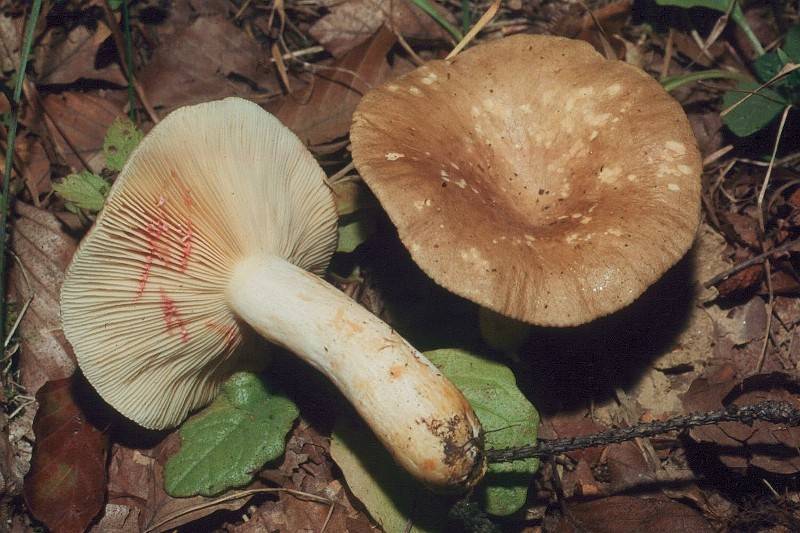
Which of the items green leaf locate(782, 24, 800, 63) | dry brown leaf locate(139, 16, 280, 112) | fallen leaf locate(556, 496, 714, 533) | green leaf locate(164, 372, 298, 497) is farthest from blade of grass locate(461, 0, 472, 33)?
fallen leaf locate(556, 496, 714, 533)

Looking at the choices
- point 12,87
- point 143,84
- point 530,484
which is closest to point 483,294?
point 530,484

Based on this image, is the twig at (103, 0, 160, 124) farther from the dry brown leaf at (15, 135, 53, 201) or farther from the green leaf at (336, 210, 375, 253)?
the green leaf at (336, 210, 375, 253)

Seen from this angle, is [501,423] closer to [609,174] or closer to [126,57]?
[609,174]

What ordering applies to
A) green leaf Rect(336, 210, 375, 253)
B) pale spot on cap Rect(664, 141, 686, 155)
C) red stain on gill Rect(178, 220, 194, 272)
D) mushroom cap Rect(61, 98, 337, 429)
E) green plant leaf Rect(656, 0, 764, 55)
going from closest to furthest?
1. mushroom cap Rect(61, 98, 337, 429)
2. red stain on gill Rect(178, 220, 194, 272)
3. pale spot on cap Rect(664, 141, 686, 155)
4. green leaf Rect(336, 210, 375, 253)
5. green plant leaf Rect(656, 0, 764, 55)

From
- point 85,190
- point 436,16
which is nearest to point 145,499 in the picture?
point 85,190

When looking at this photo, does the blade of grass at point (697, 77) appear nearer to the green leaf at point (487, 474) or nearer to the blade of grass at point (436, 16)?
the blade of grass at point (436, 16)

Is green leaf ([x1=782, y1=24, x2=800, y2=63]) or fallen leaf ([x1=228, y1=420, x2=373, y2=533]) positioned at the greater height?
green leaf ([x1=782, y1=24, x2=800, y2=63])
